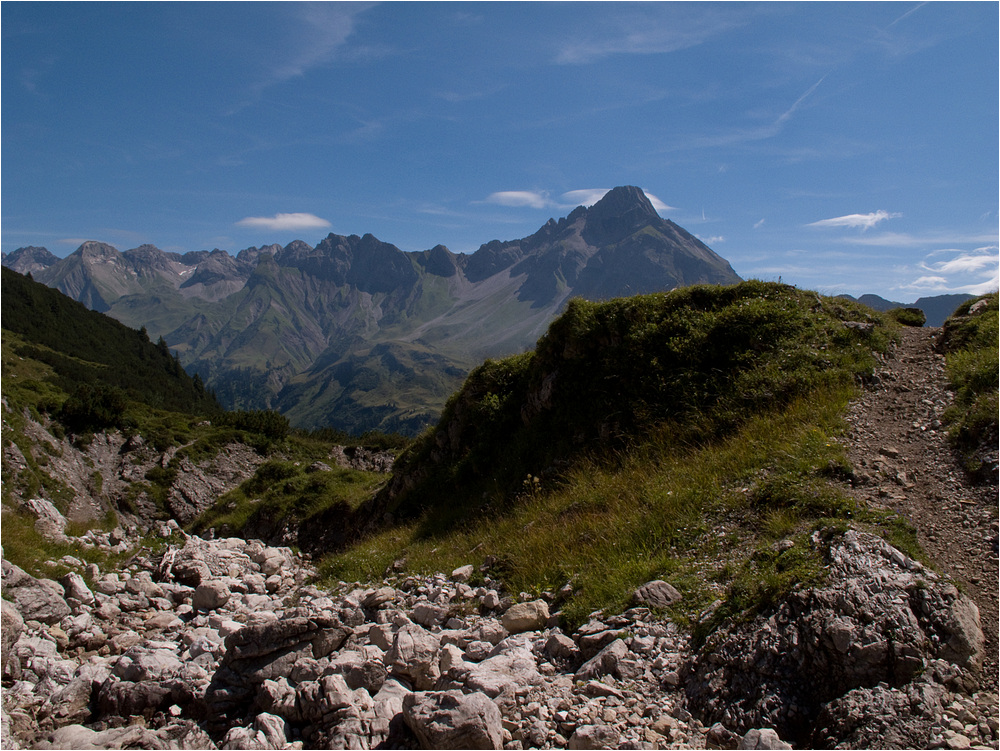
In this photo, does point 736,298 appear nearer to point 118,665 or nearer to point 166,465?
point 118,665

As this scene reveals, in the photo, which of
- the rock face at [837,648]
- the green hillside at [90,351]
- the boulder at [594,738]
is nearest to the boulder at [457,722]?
the boulder at [594,738]

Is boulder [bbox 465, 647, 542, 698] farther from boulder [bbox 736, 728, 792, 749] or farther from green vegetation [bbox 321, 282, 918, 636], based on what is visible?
boulder [bbox 736, 728, 792, 749]

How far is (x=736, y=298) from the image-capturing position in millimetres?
14109

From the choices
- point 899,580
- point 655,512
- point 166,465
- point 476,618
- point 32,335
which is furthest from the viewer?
point 32,335

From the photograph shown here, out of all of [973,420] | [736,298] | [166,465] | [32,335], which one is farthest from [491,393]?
[32,335]

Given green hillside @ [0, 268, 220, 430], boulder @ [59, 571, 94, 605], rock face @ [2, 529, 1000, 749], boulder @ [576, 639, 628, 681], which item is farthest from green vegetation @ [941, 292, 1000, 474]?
green hillside @ [0, 268, 220, 430]

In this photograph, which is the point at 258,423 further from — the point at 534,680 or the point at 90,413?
the point at 534,680

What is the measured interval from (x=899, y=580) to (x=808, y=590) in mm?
887

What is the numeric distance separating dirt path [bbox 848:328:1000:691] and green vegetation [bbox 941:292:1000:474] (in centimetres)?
21

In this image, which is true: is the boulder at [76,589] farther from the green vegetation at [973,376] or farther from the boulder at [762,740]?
the green vegetation at [973,376]

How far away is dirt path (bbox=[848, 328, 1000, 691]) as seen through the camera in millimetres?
5684

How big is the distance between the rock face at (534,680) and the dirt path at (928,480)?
68 centimetres

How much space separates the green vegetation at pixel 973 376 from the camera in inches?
302

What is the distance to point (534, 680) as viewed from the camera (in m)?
5.61
